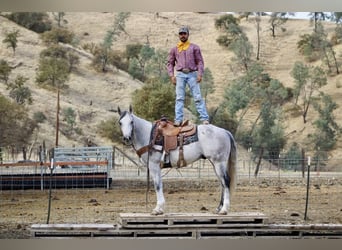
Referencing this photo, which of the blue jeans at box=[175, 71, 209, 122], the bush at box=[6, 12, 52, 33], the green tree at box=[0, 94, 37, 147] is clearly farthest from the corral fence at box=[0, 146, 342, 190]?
the bush at box=[6, 12, 52, 33]

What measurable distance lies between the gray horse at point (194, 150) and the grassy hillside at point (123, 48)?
0.48m

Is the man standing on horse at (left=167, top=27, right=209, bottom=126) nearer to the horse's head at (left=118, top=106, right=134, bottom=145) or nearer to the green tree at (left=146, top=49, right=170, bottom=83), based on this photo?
the green tree at (left=146, top=49, right=170, bottom=83)

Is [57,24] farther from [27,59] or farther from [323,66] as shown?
[323,66]

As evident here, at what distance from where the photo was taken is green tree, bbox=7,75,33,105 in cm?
1037

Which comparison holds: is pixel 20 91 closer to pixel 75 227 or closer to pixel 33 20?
pixel 33 20

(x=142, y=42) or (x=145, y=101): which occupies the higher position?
(x=142, y=42)

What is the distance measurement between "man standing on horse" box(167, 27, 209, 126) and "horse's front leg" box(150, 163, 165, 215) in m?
0.58

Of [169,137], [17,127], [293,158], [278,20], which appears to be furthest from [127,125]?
[278,20]

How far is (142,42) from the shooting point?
10484 millimetres

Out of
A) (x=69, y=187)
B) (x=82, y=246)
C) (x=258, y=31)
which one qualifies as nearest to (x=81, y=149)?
(x=69, y=187)

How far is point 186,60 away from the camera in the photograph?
400 inches

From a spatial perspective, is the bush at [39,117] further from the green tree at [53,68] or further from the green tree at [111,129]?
the green tree at [111,129]

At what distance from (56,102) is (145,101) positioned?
1.03 meters

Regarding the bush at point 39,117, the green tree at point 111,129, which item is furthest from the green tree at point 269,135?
the bush at point 39,117
